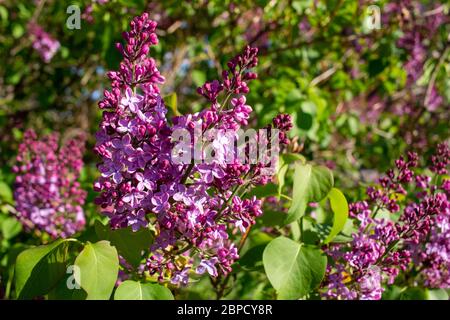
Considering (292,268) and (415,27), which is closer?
(292,268)

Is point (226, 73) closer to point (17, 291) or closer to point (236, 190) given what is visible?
point (236, 190)

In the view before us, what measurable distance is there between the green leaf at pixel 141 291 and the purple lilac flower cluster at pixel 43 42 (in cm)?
301

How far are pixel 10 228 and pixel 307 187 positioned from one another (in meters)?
1.67

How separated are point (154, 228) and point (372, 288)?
71 cm

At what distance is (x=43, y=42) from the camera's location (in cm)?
394

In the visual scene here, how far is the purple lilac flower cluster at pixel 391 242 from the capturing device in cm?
159

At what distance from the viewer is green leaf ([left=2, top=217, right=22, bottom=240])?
2.58 meters

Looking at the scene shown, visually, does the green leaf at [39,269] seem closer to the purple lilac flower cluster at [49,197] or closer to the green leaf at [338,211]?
the green leaf at [338,211]

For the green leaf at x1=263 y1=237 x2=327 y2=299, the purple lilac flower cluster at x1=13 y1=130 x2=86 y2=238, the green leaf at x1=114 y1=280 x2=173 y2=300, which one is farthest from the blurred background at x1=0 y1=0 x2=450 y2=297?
the green leaf at x1=114 y1=280 x2=173 y2=300

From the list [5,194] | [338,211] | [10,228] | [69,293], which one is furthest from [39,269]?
[5,194]

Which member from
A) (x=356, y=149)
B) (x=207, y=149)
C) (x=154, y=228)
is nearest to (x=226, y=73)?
(x=207, y=149)

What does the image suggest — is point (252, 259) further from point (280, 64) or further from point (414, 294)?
point (280, 64)

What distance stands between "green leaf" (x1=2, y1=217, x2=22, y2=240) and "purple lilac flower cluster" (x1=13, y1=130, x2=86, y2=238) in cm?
14

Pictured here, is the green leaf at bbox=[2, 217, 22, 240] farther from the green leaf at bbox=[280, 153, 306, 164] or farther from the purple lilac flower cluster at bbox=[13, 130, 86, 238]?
the green leaf at bbox=[280, 153, 306, 164]
